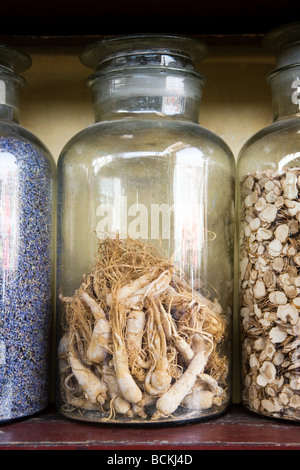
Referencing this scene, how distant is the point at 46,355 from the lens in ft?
3.18

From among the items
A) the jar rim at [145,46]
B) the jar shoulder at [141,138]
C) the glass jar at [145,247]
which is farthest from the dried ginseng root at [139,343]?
the jar rim at [145,46]

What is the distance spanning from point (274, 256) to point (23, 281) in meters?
0.36

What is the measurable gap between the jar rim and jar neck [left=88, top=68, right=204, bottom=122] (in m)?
0.03

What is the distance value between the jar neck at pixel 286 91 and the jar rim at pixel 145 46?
127mm

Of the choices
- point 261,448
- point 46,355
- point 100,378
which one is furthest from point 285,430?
point 46,355

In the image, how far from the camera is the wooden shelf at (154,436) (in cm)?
78

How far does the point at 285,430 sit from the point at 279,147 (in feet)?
1.36

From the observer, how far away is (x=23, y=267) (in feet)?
2.99

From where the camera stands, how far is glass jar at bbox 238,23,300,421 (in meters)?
0.89

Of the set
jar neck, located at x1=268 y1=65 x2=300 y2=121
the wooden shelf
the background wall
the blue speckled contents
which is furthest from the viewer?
the background wall

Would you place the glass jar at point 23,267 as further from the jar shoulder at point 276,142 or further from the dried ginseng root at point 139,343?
the jar shoulder at point 276,142

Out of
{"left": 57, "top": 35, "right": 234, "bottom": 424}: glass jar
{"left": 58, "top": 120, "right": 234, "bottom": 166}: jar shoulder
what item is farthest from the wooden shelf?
{"left": 58, "top": 120, "right": 234, "bottom": 166}: jar shoulder

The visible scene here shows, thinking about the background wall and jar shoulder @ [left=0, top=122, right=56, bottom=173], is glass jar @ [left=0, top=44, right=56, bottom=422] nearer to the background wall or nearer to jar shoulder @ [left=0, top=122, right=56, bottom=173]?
jar shoulder @ [left=0, top=122, right=56, bottom=173]

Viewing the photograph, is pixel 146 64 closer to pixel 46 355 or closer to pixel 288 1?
pixel 288 1
